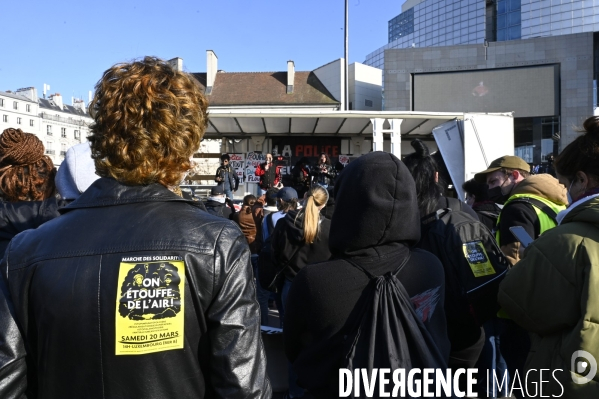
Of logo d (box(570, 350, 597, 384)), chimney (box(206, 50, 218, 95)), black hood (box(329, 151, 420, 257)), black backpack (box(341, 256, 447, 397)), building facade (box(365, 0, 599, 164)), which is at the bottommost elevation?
logo d (box(570, 350, 597, 384))

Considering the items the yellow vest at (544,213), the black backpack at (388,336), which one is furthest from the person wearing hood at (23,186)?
the yellow vest at (544,213)

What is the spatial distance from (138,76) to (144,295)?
2.19 feet

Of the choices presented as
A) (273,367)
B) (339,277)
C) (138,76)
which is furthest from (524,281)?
(273,367)

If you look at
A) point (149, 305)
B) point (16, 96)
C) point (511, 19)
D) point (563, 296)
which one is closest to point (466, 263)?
point (563, 296)

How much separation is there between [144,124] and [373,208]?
0.95 metres

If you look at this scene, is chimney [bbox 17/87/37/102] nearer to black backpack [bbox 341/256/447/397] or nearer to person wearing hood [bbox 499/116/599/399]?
black backpack [bbox 341/256/447/397]

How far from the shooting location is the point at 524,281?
2.12 meters

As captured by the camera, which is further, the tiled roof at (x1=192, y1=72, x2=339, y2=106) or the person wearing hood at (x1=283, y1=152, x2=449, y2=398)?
the tiled roof at (x1=192, y1=72, x2=339, y2=106)

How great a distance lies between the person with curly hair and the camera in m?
1.38

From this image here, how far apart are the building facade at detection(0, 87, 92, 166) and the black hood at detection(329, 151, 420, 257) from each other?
88.2m

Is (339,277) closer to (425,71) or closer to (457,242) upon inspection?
(457,242)

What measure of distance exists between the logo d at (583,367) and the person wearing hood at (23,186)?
2.57 meters

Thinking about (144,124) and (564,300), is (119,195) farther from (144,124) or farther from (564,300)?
(564,300)

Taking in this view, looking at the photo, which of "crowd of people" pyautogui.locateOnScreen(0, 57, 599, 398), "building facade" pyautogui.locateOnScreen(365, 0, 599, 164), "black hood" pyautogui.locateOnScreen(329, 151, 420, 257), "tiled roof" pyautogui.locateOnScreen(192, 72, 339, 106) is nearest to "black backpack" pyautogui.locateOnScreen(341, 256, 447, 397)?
"crowd of people" pyautogui.locateOnScreen(0, 57, 599, 398)
